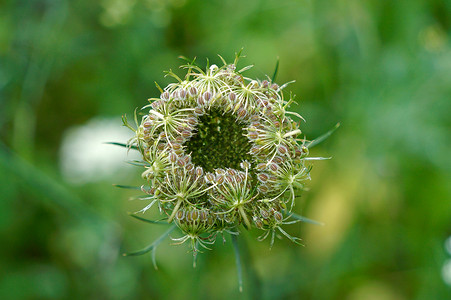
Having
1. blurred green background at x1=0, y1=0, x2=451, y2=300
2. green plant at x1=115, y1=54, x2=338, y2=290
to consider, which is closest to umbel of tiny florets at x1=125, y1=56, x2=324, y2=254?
green plant at x1=115, y1=54, x2=338, y2=290

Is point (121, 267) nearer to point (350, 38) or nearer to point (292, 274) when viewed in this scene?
point (292, 274)

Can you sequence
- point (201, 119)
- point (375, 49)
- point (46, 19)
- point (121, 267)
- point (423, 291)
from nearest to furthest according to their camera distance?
point (201, 119), point (423, 291), point (121, 267), point (375, 49), point (46, 19)

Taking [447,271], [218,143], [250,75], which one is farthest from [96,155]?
[447,271]

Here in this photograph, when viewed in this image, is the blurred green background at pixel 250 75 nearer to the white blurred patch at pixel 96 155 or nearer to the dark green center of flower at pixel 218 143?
the white blurred patch at pixel 96 155

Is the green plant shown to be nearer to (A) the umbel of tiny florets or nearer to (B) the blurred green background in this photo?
(A) the umbel of tiny florets

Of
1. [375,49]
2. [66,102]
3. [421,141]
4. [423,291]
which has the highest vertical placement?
[66,102]

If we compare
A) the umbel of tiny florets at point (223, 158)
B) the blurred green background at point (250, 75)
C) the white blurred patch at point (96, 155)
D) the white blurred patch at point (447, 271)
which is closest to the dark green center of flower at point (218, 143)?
the umbel of tiny florets at point (223, 158)

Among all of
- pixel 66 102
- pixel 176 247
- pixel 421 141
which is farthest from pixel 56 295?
pixel 421 141
